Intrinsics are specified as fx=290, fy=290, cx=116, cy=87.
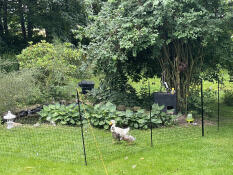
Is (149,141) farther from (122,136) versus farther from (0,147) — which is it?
(0,147)

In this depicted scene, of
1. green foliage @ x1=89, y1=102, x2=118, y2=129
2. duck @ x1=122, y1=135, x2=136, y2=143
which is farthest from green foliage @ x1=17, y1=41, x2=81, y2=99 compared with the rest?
duck @ x1=122, y1=135, x2=136, y2=143

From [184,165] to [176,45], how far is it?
3.90 meters

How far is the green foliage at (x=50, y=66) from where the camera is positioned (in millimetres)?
8758

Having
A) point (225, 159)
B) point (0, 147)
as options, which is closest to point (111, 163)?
point (225, 159)

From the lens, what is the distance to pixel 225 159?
4.88 metres

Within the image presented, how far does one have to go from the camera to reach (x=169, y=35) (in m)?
6.99

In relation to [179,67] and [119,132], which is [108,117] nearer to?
[119,132]

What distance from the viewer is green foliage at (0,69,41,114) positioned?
289 inches

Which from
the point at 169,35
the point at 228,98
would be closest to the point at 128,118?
the point at 169,35

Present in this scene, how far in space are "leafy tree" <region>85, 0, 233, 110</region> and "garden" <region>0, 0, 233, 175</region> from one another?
1.0 inches

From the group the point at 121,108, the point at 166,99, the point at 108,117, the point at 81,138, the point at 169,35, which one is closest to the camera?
the point at 81,138

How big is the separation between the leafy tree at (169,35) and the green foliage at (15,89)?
→ 1801 mm

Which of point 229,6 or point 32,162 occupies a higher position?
point 229,6

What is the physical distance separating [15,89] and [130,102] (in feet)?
10.3
